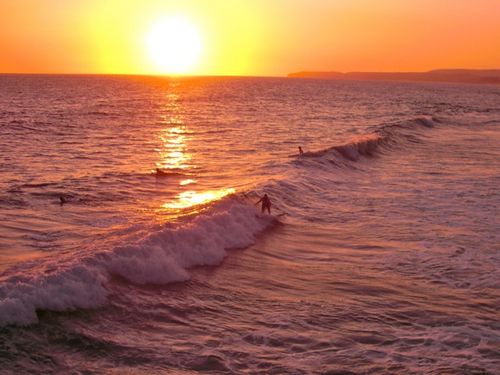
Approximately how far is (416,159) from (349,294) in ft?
78.4

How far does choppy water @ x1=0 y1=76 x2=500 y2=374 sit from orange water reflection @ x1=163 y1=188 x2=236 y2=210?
0.36 ft

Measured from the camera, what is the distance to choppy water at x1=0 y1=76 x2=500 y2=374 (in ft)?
29.7

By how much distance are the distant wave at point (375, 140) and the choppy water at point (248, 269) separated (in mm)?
3723

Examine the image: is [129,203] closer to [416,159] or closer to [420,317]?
[420,317]

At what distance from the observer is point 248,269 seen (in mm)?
13633

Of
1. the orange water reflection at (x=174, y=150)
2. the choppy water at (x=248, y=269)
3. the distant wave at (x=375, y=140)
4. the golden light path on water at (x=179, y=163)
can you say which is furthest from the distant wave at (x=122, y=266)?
the distant wave at (x=375, y=140)

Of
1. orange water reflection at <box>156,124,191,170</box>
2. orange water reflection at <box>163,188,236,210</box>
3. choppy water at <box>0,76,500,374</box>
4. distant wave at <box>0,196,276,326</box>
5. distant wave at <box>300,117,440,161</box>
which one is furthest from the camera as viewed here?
distant wave at <box>300,117,440,161</box>

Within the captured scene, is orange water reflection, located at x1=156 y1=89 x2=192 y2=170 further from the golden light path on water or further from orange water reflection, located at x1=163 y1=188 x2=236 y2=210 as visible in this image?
orange water reflection, located at x1=163 y1=188 x2=236 y2=210

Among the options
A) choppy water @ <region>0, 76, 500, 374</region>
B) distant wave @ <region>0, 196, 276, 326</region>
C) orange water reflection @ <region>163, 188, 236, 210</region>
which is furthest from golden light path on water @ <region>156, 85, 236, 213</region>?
distant wave @ <region>0, 196, 276, 326</region>

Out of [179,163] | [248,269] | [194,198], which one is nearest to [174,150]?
[179,163]

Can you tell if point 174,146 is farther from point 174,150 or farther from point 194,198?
point 194,198

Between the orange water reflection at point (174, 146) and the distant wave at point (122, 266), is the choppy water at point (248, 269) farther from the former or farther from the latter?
the orange water reflection at point (174, 146)

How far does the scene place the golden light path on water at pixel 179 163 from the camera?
20.4 m

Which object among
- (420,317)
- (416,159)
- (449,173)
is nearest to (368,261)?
(420,317)
